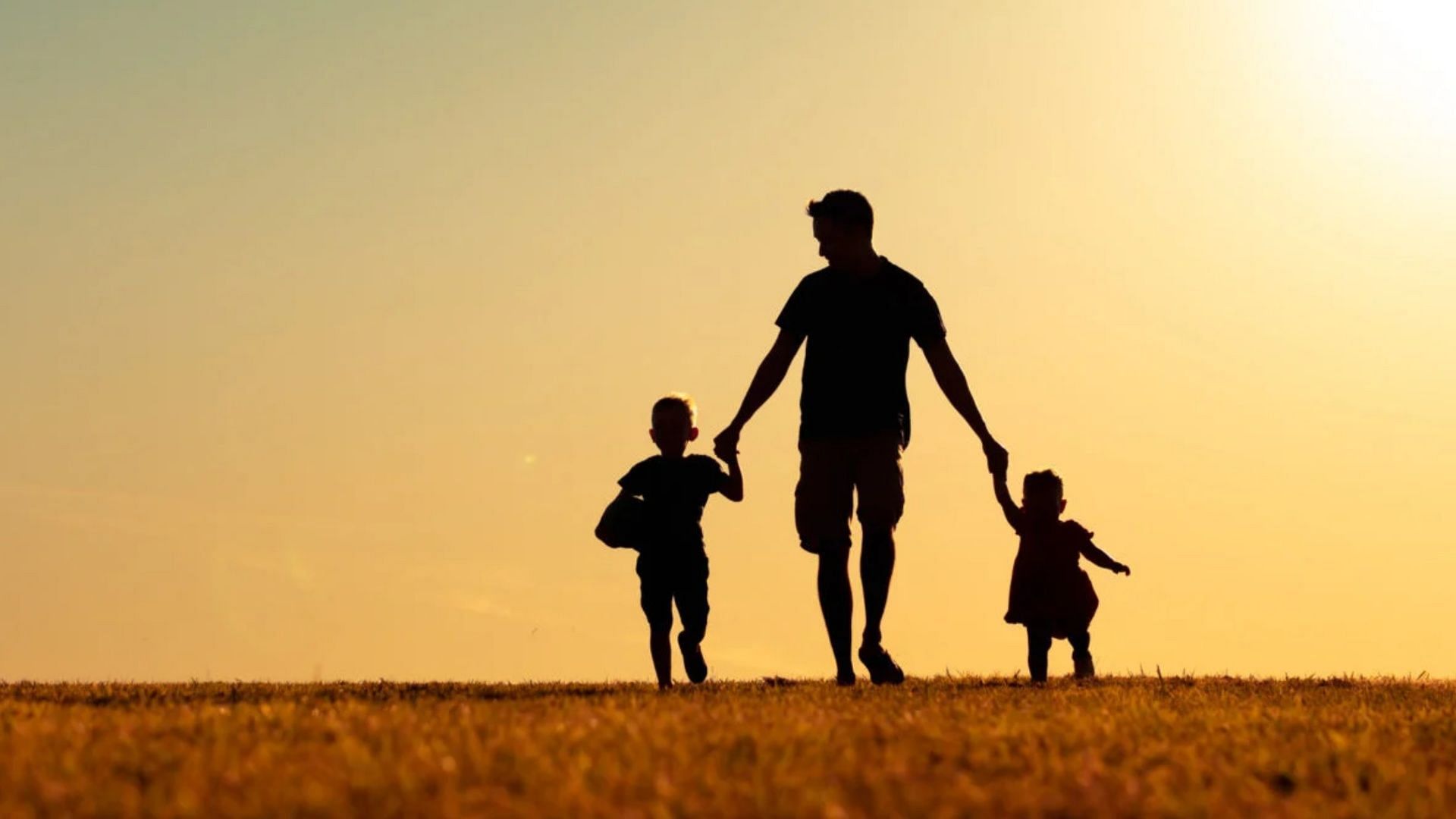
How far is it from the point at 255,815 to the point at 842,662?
734cm

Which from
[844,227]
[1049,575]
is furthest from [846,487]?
[1049,575]

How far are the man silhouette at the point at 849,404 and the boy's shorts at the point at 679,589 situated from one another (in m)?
1.97

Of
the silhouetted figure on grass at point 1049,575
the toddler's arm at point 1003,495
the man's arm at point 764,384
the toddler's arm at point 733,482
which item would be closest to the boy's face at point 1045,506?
the silhouetted figure on grass at point 1049,575

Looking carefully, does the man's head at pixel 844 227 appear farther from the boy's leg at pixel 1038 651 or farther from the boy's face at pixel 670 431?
the boy's leg at pixel 1038 651

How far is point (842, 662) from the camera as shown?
12.1m

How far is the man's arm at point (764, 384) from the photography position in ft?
39.7

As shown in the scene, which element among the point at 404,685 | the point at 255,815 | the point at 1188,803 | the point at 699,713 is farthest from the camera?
the point at 404,685

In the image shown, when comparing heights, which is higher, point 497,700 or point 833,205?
point 833,205

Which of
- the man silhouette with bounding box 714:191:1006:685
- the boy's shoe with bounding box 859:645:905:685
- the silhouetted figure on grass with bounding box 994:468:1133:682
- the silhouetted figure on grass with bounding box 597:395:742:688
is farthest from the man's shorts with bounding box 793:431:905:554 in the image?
the silhouetted figure on grass with bounding box 994:468:1133:682

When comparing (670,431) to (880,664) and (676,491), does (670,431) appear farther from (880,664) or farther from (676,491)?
(880,664)

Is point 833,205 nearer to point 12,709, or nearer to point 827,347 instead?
point 827,347

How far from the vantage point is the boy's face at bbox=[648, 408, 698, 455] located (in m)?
13.7

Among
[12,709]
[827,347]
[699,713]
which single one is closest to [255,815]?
[699,713]

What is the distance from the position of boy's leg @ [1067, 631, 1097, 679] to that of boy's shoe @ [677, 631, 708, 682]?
3.44 meters
